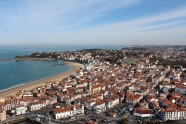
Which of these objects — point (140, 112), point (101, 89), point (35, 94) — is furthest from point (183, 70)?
point (35, 94)

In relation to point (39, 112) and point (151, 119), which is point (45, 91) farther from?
point (151, 119)

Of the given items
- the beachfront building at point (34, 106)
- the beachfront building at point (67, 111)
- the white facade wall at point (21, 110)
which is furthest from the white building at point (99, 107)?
the white facade wall at point (21, 110)

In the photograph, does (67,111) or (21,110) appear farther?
(21,110)

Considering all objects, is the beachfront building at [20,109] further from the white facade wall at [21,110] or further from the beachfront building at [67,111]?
the beachfront building at [67,111]

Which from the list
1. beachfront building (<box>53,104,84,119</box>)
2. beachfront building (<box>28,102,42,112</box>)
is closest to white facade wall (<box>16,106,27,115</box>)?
beachfront building (<box>28,102,42,112</box>)

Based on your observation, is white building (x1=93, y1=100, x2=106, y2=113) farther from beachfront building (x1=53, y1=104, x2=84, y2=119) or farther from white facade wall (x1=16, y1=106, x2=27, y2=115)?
white facade wall (x1=16, y1=106, x2=27, y2=115)

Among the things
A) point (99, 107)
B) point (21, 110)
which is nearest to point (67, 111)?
point (99, 107)

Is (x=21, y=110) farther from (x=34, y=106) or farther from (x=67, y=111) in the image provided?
(x=67, y=111)

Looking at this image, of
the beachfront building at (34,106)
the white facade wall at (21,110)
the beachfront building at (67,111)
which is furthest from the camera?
the beachfront building at (34,106)
